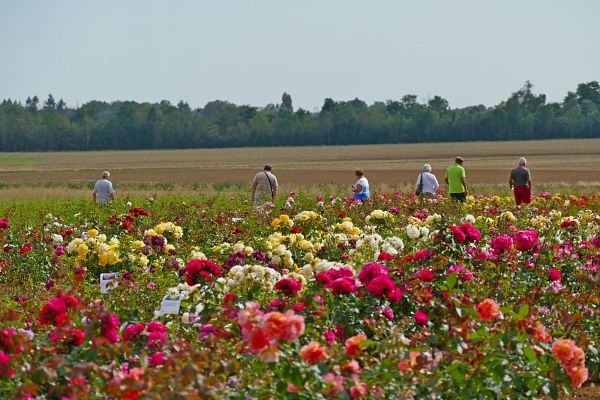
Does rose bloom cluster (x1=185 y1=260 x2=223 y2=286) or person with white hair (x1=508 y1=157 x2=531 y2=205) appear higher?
rose bloom cluster (x1=185 y1=260 x2=223 y2=286)

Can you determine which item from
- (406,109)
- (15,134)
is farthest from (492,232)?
(406,109)

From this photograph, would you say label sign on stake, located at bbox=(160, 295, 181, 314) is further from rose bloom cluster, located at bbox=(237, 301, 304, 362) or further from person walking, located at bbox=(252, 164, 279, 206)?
person walking, located at bbox=(252, 164, 279, 206)

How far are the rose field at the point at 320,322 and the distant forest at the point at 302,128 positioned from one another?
13244 cm

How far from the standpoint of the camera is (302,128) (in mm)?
148875

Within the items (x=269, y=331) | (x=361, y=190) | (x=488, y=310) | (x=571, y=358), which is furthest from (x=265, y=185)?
(x=269, y=331)

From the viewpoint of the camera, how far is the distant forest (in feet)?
459

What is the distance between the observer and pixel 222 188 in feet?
133

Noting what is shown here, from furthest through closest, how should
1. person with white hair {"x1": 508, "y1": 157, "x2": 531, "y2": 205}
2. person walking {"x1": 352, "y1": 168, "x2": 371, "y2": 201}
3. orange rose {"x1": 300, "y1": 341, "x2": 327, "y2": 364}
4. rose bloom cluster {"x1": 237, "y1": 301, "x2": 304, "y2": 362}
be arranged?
1. person with white hair {"x1": 508, "y1": 157, "x2": 531, "y2": 205}
2. person walking {"x1": 352, "y1": 168, "x2": 371, "y2": 201}
3. orange rose {"x1": 300, "y1": 341, "x2": 327, "y2": 364}
4. rose bloom cluster {"x1": 237, "y1": 301, "x2": 304, "y2": 362}

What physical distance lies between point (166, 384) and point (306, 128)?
14545 centimetres

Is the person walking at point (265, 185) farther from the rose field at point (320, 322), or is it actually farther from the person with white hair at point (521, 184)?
the rose field at point (320, 322)

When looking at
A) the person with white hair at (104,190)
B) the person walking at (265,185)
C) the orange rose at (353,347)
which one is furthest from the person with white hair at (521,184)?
the orange rose at (353,347)

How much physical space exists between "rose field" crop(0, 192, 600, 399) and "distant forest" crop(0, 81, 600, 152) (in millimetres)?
132437

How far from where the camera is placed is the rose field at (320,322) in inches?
166

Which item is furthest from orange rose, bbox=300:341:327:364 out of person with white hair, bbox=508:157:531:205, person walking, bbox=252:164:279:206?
person with white hair, bbox=508:157:531:205
